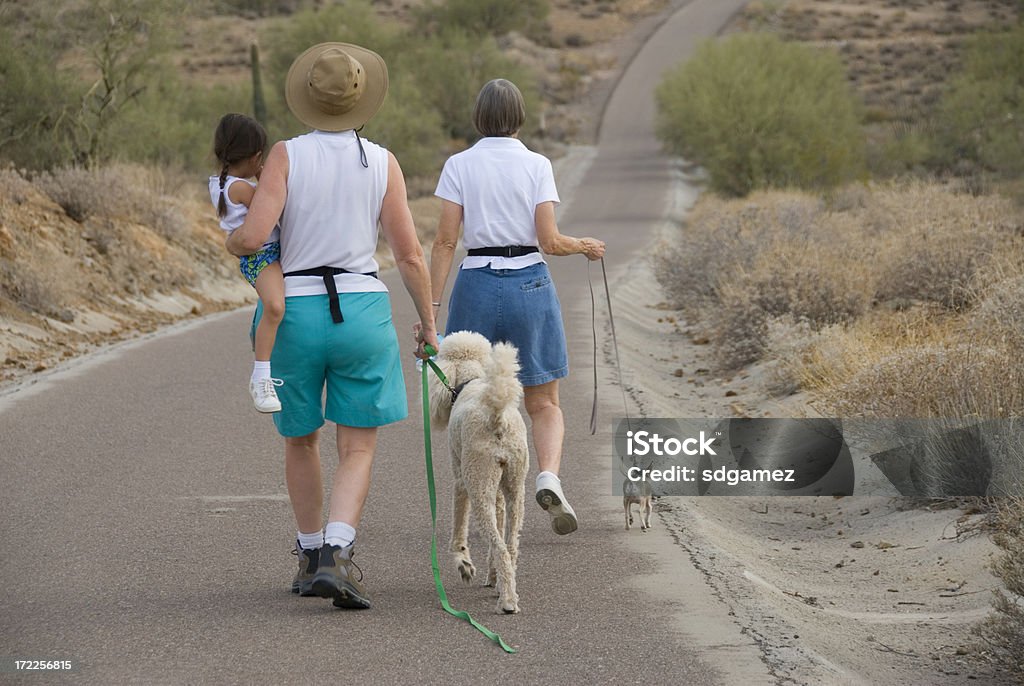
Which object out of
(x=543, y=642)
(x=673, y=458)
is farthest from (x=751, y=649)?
(x=673, y=458)

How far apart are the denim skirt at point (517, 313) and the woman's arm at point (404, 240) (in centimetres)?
63

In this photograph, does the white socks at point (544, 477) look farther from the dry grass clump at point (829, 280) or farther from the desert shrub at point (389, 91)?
the desert shrub at point (389, 91)

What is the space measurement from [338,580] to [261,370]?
91 centimetres

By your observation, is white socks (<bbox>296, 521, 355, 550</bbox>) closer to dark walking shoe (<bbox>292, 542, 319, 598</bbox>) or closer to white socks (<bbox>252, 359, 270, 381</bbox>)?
dark walking shoe (<bbox>292, 542, 319, 598</bbox>)

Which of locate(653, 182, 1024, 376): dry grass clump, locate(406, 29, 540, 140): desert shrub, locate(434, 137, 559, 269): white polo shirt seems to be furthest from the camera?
locate(406, 29, 540, 140): desert shrub

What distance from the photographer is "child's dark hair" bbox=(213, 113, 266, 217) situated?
5.42 metres

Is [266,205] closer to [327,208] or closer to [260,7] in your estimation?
[327,208]

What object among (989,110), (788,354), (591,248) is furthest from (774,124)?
(591,248)

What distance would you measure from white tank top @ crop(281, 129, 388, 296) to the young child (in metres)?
0.07

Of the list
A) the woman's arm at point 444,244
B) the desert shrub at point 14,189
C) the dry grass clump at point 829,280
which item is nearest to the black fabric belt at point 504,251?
the woman's arm at point 444,244

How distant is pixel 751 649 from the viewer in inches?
199

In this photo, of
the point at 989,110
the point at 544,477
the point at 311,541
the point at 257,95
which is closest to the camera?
the point at 311,541

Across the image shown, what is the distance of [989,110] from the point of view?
4656 cm

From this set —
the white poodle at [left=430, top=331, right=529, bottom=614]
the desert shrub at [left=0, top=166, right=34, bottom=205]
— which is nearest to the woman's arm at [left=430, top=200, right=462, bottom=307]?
the white poodle at [left=430, top=331, right=529, bottom=614]
